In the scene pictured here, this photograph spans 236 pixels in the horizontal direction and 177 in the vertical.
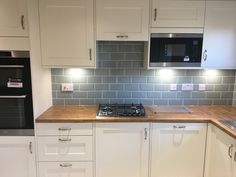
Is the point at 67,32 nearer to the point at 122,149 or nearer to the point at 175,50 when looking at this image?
the point at 175,50

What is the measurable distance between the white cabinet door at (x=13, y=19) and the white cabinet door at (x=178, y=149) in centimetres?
159

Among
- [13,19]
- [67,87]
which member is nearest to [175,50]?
[67,87]

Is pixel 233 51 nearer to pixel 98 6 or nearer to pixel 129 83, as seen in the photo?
pixel 129 83

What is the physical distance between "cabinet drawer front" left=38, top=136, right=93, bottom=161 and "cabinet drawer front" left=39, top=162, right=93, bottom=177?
0.18ft

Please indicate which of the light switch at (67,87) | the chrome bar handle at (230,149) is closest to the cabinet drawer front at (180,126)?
the chrome bar handle at (230,149)

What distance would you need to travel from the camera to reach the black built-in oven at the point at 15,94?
75.3 inches

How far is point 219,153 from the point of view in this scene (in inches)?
75.5

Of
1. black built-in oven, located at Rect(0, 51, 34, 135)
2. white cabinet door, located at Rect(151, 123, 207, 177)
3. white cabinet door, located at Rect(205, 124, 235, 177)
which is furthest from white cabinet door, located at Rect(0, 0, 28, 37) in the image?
white cabinet door, located at Rect(205, 124, 235, 177)

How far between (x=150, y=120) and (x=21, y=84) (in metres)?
1.30

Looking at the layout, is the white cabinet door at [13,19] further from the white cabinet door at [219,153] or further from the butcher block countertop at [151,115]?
the white cabinet door at [219,153]

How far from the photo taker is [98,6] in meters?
2.11

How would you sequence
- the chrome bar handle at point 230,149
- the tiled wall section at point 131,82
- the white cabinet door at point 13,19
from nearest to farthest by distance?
the chrome bar handle at point 230,149 → the white cabinet door at point 13,19 → the tiled wall section at point 131,82

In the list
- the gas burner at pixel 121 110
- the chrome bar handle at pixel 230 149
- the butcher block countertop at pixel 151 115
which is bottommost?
the chrome bar handle at pixel 230 149

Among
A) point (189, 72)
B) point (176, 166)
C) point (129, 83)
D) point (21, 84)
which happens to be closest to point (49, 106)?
point (21, 84)
